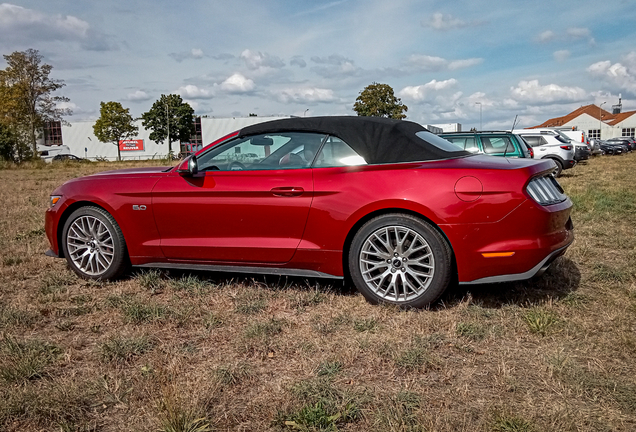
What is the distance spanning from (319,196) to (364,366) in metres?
1.53

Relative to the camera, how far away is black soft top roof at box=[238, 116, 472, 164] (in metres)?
4.32

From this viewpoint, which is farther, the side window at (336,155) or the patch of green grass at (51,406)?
the side window at (336,155)

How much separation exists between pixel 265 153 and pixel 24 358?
234cm

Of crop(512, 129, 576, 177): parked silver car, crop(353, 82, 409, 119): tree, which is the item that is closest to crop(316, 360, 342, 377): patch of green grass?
crop(512, 129, 576, 177): parked silver car

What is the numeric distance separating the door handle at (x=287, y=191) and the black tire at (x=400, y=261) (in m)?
0.57

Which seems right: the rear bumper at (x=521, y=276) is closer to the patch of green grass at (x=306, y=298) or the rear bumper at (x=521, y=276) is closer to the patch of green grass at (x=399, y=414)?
the patch of green grass at (x=306, y=298)

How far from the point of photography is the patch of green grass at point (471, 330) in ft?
12.0

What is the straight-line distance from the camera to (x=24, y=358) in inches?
129

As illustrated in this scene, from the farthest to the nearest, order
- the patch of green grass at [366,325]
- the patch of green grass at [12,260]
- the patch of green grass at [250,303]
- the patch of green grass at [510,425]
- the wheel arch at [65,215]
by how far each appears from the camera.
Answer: the patch of green grass at [12,260], the wheel arch at [65,215], the patch of green grass at [250,303], the patch of green grass at [366,325], the patch of green grass at [510,425]

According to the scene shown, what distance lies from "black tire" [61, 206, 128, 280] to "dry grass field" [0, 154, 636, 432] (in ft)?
0.50

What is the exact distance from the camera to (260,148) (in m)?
4.73

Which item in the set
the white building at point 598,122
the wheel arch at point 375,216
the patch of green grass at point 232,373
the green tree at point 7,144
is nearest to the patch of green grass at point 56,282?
the patch of green grass at point 232,373

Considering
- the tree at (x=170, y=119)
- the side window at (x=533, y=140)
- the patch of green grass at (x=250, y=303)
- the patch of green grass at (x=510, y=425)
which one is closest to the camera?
the patch of green grass at (x=510, y=425)

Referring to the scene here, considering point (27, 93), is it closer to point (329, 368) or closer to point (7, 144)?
point (7, 144)
